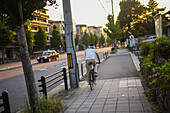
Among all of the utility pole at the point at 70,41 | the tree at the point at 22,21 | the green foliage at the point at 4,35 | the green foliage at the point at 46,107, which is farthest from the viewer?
the green foliage at the point at 4,35

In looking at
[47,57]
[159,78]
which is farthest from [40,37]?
[159,78]

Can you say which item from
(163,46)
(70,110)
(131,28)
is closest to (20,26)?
(70,110)

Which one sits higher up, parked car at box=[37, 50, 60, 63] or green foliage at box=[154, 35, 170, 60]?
green foliage at box=[154, 35, 170, 60]

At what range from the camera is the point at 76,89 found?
21.7ft

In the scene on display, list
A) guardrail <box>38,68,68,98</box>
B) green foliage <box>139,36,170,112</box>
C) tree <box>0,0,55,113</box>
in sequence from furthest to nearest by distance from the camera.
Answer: guardrail <box>38,68,68,98</box>
tree <box>0,0,55,113</box>
green foliage <box>139,36,170,112</box>

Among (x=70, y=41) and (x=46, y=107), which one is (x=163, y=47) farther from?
(x=46, y=107)

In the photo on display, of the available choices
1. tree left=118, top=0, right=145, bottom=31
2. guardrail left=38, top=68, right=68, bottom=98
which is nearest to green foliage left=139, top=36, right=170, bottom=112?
guardrail left=38, top=68, right=68, bottom=98

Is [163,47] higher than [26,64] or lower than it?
higher

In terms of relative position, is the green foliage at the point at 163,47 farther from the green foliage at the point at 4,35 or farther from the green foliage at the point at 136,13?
the green foliage at the point at 136,13

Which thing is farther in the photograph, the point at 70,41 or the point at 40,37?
the point at 40,37

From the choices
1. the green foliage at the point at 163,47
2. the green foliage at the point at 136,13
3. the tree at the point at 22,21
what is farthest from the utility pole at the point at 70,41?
the green foliage at the point at 136,13

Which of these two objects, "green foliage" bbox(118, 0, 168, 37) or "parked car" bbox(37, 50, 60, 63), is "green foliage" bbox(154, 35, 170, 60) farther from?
"green foliage" bbox(118, 0, 168, 37)

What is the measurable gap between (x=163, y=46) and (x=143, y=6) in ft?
170

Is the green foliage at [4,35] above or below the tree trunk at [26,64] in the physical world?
above
